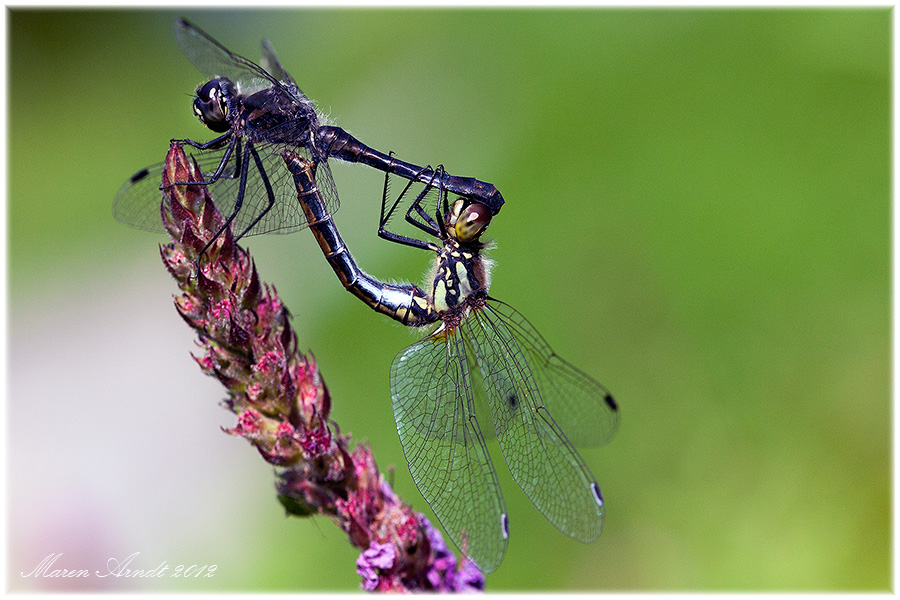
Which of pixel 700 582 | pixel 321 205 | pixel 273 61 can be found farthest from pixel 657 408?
pixel 273 61

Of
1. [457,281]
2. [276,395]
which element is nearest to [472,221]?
[457,281]

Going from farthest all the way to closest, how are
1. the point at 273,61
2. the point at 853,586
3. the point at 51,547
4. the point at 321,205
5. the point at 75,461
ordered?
the point at 75,461 → the point at 51,547 → the point at 853,586 → the point at 273,61 → the point at 321,205

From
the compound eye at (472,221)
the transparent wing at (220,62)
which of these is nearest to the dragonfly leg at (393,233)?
the compound eye at (472,221)

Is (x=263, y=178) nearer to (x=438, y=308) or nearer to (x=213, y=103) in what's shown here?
(x=213, y=103)

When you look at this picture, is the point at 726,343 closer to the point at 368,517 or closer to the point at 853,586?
the point at 853,586

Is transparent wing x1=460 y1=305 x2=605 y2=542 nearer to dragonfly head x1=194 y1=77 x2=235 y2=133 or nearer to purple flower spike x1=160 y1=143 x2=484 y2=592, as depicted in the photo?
purple flower spike x1=160 y1=143 x2=484 y2=592

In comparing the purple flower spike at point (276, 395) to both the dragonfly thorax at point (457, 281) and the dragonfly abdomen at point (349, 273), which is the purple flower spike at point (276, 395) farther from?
the dragonfly thorax at point (457, 281)

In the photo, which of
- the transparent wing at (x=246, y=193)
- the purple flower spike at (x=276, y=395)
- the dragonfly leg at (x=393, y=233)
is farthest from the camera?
the dragonfly leg at (x=393, y=233)

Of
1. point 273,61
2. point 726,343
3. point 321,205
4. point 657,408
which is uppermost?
point 273,61
